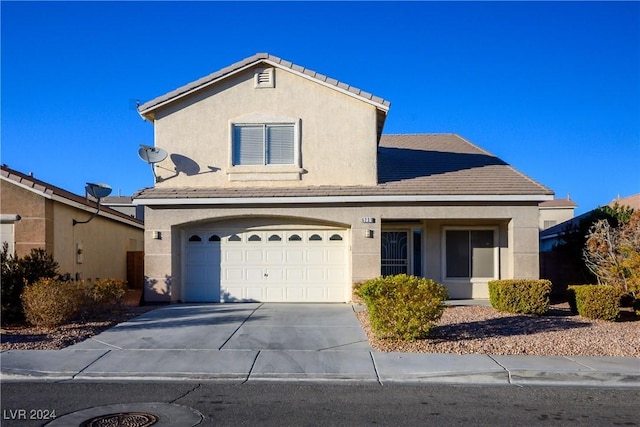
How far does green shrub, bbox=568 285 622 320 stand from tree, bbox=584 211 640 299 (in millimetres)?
612

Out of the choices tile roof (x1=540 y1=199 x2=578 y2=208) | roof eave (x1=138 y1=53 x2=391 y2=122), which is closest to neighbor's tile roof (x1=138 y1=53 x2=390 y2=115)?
roof eave (x1=138 y1=53 x2=391 y2=122)

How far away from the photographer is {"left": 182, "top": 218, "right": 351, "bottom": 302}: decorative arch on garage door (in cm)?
1780

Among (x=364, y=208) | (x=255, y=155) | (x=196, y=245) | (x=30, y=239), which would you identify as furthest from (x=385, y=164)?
(x=30, y=239)

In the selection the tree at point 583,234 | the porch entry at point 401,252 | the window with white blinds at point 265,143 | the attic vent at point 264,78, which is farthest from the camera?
the tree at point 583,234

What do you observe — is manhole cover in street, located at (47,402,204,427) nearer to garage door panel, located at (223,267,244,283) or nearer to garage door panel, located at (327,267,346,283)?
garage door panel, located at (223,267,244,283)

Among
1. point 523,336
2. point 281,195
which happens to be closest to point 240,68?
point 281,195

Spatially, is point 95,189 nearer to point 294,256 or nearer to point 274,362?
point 294,256

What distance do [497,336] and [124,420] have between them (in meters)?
7.66

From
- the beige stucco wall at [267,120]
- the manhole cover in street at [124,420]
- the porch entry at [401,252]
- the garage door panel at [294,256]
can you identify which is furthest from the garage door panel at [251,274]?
the manhole cover in street at [124,420]

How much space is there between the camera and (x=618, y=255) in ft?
52.3

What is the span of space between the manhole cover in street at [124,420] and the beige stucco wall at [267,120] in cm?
1079

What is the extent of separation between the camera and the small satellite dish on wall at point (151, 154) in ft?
55.7

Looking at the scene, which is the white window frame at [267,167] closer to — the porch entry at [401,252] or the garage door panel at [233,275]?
the garage door panel at [233,275]

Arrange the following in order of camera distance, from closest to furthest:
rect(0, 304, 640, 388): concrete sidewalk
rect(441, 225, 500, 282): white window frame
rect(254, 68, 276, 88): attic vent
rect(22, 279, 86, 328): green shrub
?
rect(0, 304, 640, 388): concrete sidewalk
rect(22, 279, 86, 328): green shrub
rect(254, 68, 276, 88): attic vent
rect(441, 225, 500, 282): white window frame
